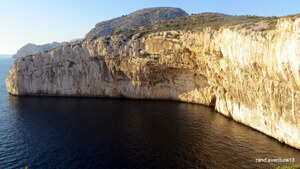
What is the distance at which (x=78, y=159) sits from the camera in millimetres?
33188

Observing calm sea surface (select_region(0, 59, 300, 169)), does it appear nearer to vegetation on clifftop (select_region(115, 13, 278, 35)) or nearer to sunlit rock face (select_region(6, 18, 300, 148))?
sunlit rock face (select_region(6, 18, 300, 148))

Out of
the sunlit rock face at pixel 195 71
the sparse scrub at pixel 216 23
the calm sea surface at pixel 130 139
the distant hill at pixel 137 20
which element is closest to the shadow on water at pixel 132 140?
the calm sea surface at pixel 130 139

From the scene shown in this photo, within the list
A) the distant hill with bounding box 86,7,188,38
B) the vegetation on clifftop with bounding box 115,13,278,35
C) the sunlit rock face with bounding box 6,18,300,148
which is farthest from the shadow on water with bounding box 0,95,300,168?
the distant hill with bounding box 86,7,188,38

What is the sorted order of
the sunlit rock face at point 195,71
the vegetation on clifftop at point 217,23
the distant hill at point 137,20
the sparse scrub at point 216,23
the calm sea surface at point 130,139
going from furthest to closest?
the distant hill at point 137,20 < the sparse scrub at point 216,23 < the vegetation on clifftop at point 217,23 < the sunlit rock face at point 195,71 < the calm sea surface at point 130,139

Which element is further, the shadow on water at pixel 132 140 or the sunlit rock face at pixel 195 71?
the sunlit rock face at pixel 195 71

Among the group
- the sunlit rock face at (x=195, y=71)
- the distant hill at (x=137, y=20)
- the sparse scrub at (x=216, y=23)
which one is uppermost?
the distant hill at (x=137, y=20)

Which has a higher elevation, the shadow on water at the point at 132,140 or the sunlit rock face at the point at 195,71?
the sunlit rock face at the point at 195,71

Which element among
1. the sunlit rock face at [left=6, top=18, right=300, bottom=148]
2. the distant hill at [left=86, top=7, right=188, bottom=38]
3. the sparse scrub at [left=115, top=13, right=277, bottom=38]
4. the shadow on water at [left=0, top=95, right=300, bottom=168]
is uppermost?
the distant hill at [left=86, top=7, right=188, bottom=38]

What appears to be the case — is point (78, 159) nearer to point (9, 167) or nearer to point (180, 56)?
point (9, 167)

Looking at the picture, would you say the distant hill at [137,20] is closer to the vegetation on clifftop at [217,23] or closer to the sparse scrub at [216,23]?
the vegetation on clifftop at [217,23]

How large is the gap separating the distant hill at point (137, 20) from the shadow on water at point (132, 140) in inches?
3436

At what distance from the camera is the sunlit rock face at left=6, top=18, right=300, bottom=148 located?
1282 inches

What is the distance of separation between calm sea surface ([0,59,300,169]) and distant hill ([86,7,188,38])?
86722 millimetres

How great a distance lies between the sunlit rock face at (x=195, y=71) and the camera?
3256 cm
